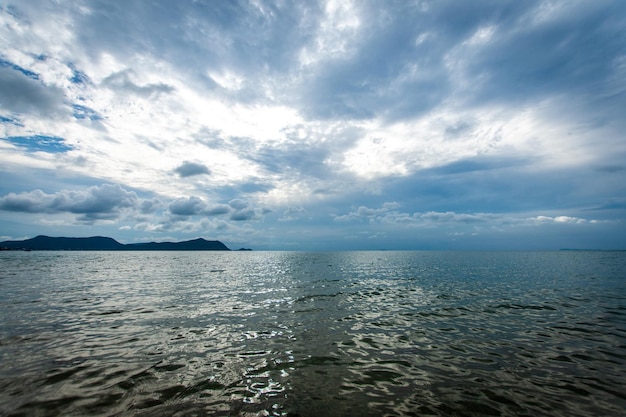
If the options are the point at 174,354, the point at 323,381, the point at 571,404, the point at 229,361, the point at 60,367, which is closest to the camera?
the point at 571,404

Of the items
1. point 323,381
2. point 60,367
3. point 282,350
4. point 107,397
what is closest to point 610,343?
point 323,381

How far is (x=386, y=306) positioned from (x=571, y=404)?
17.8 metres

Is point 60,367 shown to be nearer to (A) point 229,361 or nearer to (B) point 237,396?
(A) point 229,361

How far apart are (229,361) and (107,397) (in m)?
4.98

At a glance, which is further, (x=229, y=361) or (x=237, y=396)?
(x=229, y=361)

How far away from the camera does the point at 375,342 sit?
1706 cm

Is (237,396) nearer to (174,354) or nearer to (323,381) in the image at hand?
(323,381)

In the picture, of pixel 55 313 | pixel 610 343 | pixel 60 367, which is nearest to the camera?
pixel 60 367

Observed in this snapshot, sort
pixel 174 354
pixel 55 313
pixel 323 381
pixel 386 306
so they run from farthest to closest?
pixel 386 306
pixel 55 313
pixel 174 354
pixel 323 381

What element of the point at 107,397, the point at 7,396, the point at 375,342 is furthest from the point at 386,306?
the point at 7,396

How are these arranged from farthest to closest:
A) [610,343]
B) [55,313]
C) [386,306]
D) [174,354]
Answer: [386,306] < [55,313] < [610,343] < [174,354]

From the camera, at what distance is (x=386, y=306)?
27.7 meters

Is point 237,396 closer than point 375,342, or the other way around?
point 237,396

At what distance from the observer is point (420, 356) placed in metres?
14.8
